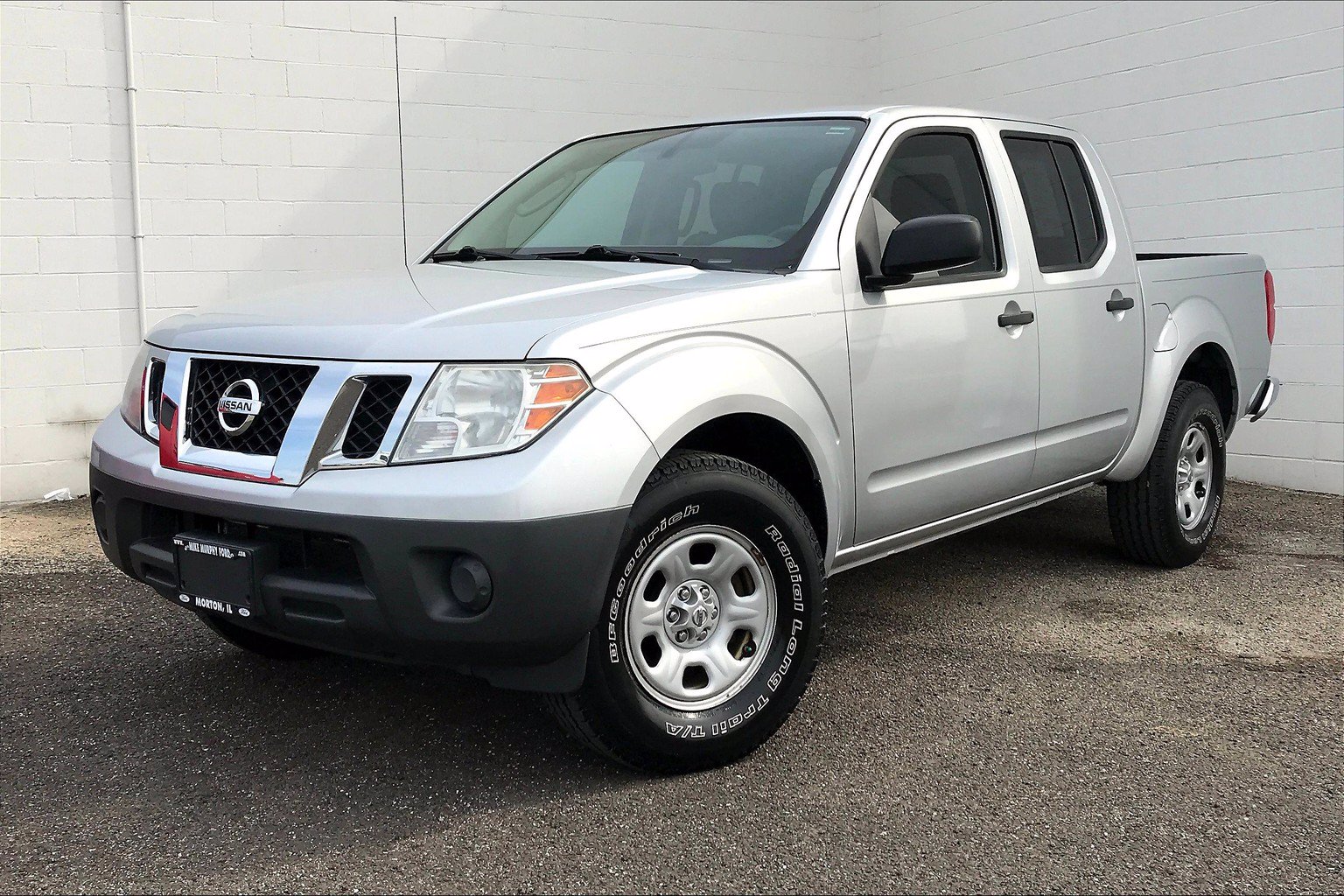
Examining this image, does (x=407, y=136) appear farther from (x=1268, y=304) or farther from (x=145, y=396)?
(x=1268, y=304)

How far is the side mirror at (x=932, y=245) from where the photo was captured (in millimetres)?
3584

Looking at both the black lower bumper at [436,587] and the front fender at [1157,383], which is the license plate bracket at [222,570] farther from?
the front fender at [1157,383]

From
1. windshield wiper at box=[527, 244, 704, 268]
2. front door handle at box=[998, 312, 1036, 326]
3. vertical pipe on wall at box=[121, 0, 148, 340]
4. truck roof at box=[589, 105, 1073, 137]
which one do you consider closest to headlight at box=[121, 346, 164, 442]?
windshield wiper at box=[527, 244, 704, 268]

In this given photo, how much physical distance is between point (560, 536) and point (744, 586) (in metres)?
0.77

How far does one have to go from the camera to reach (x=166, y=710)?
3.78 m

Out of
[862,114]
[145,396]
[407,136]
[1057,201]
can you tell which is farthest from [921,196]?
[407,136]

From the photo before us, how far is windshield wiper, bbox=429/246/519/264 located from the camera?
13.9ft

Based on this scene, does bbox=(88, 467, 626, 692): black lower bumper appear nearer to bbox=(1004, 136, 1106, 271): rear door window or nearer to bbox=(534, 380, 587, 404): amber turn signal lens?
bbox=(534, 380, 587, 404): amber turn signal lens

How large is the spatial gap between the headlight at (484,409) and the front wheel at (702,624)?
1.18 feet

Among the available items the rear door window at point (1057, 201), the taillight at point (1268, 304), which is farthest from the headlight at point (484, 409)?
the taillight at point (1268, 304)

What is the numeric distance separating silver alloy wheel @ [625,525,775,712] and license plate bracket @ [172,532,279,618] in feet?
2.95

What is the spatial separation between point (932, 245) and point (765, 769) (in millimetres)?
1575

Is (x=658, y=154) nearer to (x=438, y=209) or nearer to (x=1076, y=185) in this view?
(x=1076, y=185)

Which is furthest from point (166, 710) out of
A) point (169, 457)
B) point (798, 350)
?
point (798, 350)
